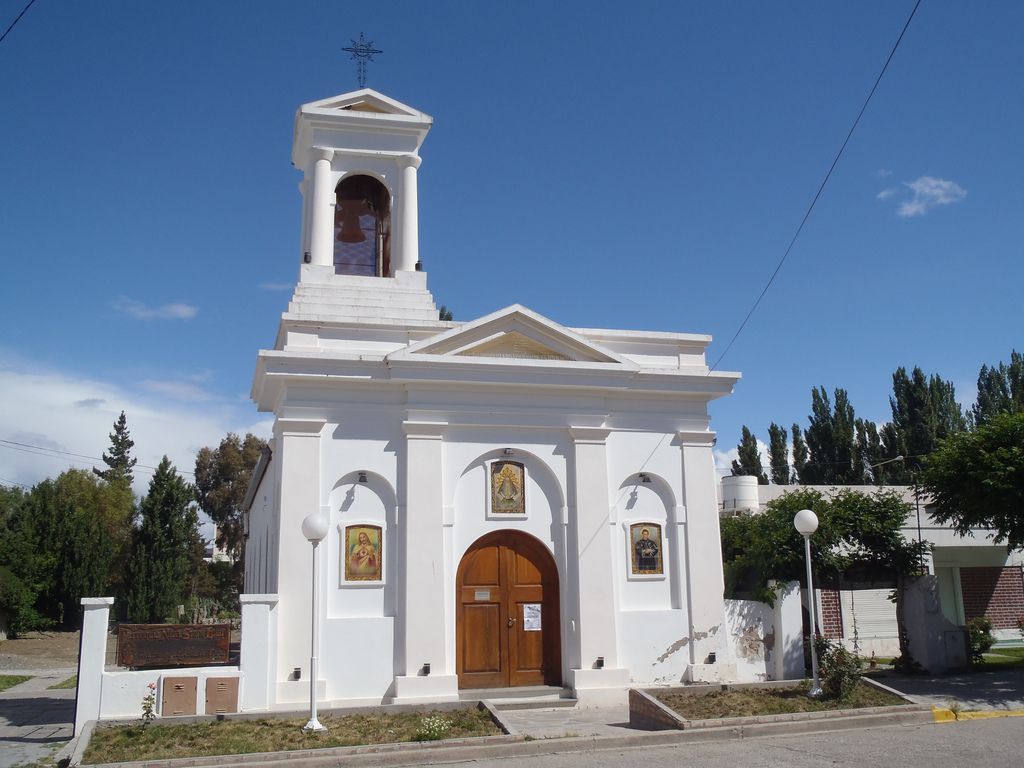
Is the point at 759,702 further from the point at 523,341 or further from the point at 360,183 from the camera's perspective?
the point at 360,183

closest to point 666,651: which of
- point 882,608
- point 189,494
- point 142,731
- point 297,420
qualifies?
point 297,420

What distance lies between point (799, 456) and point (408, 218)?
3815cm

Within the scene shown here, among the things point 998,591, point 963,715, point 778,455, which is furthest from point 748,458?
point 963,715

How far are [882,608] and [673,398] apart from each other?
10.9 m

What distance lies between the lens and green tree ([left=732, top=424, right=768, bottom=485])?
5278 cm

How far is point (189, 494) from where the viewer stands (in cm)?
3869

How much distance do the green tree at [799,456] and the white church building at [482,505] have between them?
3551 cm

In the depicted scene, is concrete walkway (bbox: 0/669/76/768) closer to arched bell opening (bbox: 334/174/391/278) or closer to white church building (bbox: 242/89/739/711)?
white church building (bbox: 242/89/739/711)

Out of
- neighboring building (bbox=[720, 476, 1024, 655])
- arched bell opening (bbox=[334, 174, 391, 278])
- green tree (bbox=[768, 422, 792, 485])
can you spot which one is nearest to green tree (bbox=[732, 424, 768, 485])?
green tree (bbox=[768, 422, 792, 485])

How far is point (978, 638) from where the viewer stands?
18.8 metres

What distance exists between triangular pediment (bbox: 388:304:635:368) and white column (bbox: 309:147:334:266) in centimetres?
358

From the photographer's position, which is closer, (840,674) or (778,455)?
(840,674)

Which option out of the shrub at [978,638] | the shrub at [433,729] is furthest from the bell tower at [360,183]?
the shrub at [978,638]

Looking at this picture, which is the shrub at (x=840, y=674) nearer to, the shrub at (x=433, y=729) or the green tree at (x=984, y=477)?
the green tree at (x=984, y=477)
